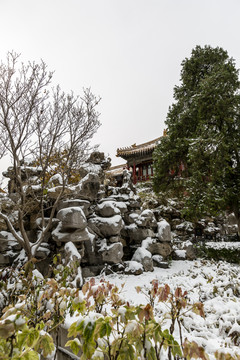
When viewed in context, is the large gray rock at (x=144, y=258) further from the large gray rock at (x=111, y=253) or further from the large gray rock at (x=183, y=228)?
the large gray rock at (x=183, y=228)

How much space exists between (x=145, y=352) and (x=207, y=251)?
11.1m

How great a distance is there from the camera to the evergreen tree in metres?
8.57

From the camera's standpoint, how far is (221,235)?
639 inches

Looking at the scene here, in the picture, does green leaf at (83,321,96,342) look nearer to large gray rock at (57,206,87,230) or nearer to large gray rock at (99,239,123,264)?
large gray rock at (57,206,87,230)

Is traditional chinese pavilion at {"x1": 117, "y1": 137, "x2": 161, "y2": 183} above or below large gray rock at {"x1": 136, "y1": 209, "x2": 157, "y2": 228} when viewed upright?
above

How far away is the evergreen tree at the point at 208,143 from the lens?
337 inches

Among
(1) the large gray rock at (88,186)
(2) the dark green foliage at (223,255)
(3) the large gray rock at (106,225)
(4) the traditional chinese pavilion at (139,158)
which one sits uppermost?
(4) the traditional chinese pavilion at (139,158)

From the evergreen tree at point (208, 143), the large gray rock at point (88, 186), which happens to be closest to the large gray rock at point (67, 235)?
the large gray rock at point (88, 186)

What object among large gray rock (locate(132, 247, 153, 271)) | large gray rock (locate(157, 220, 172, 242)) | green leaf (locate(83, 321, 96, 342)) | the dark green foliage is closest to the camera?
green leaf (locate(83, 321, 96, 342))

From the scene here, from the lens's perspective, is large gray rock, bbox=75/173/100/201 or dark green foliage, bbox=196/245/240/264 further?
dark green foliage, bbox=196/245/240/264

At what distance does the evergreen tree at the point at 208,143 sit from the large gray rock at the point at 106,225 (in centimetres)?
328

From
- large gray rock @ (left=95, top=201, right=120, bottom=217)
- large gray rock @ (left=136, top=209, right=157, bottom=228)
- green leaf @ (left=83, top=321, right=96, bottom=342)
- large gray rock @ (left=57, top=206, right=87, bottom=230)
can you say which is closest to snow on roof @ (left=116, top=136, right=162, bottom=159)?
large gray rock @ (left=136, top=209, right=157, bottom=228)

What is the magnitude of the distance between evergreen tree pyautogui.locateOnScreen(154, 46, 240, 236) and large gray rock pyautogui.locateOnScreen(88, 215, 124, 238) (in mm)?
3285

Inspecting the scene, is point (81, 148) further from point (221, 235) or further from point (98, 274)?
point (221, 235)
